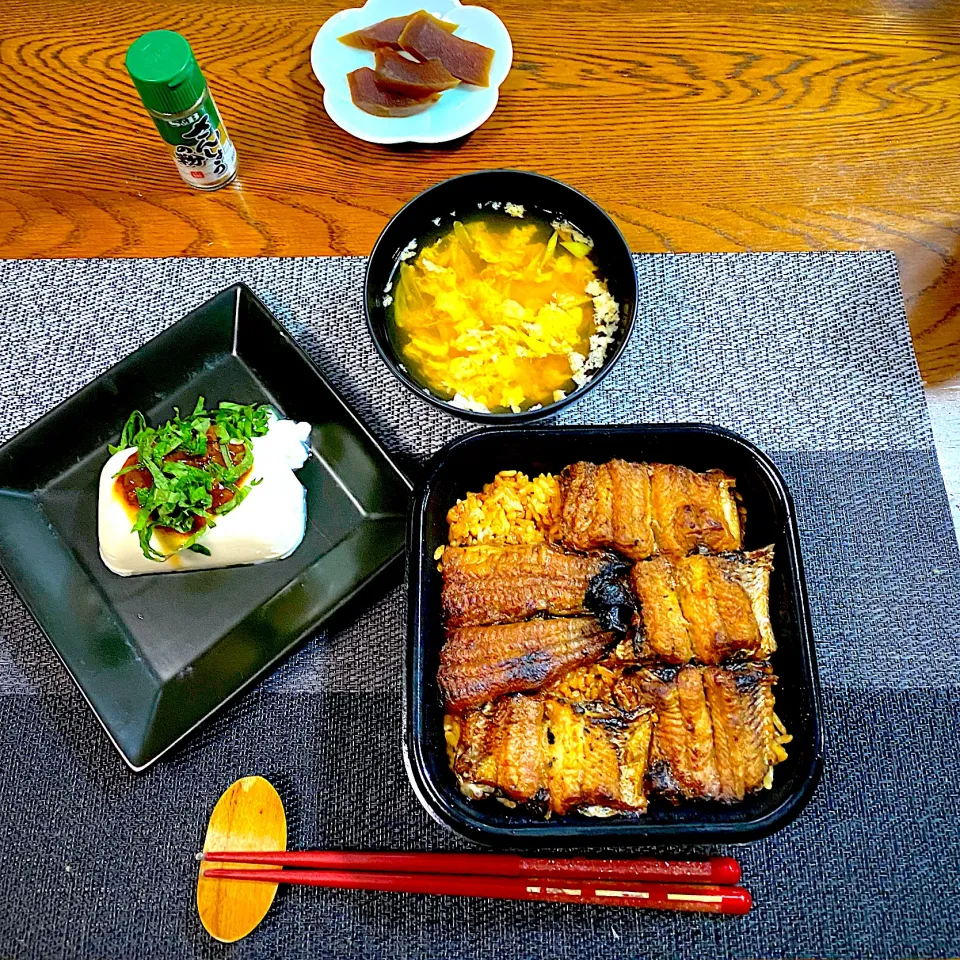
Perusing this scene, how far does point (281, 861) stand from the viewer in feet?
5.53

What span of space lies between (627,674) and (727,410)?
76cm

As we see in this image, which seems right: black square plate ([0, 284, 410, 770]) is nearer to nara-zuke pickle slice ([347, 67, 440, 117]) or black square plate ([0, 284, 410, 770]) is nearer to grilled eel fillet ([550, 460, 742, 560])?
grilled eel fillet ([550, 460, 742, 560])

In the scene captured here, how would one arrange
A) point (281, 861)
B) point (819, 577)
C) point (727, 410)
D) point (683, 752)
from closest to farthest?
point (683, 752), point (281, 861), point (819, 577), point (727, 410)

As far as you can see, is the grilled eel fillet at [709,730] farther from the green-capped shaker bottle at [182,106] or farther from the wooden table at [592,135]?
the green-capped shaker bottle at [182,106]

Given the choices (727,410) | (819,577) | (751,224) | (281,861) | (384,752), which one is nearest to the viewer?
(281,861)

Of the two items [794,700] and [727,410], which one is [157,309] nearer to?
[727,410]

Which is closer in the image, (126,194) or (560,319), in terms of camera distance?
(560,319)

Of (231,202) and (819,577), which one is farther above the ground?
(231,202)

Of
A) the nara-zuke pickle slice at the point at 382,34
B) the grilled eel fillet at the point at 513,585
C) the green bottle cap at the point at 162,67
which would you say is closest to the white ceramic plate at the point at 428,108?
the nara-zuke pickle slice at the point at 382,34

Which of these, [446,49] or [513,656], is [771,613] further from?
[446,49]

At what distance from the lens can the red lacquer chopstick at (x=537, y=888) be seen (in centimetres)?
162

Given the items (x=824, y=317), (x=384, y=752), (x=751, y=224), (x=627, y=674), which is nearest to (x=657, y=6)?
(x=751, y=224)

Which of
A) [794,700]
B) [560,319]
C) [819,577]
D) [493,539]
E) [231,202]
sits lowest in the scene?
[819,577]

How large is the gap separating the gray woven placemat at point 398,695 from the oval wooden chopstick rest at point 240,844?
31 millimetres
